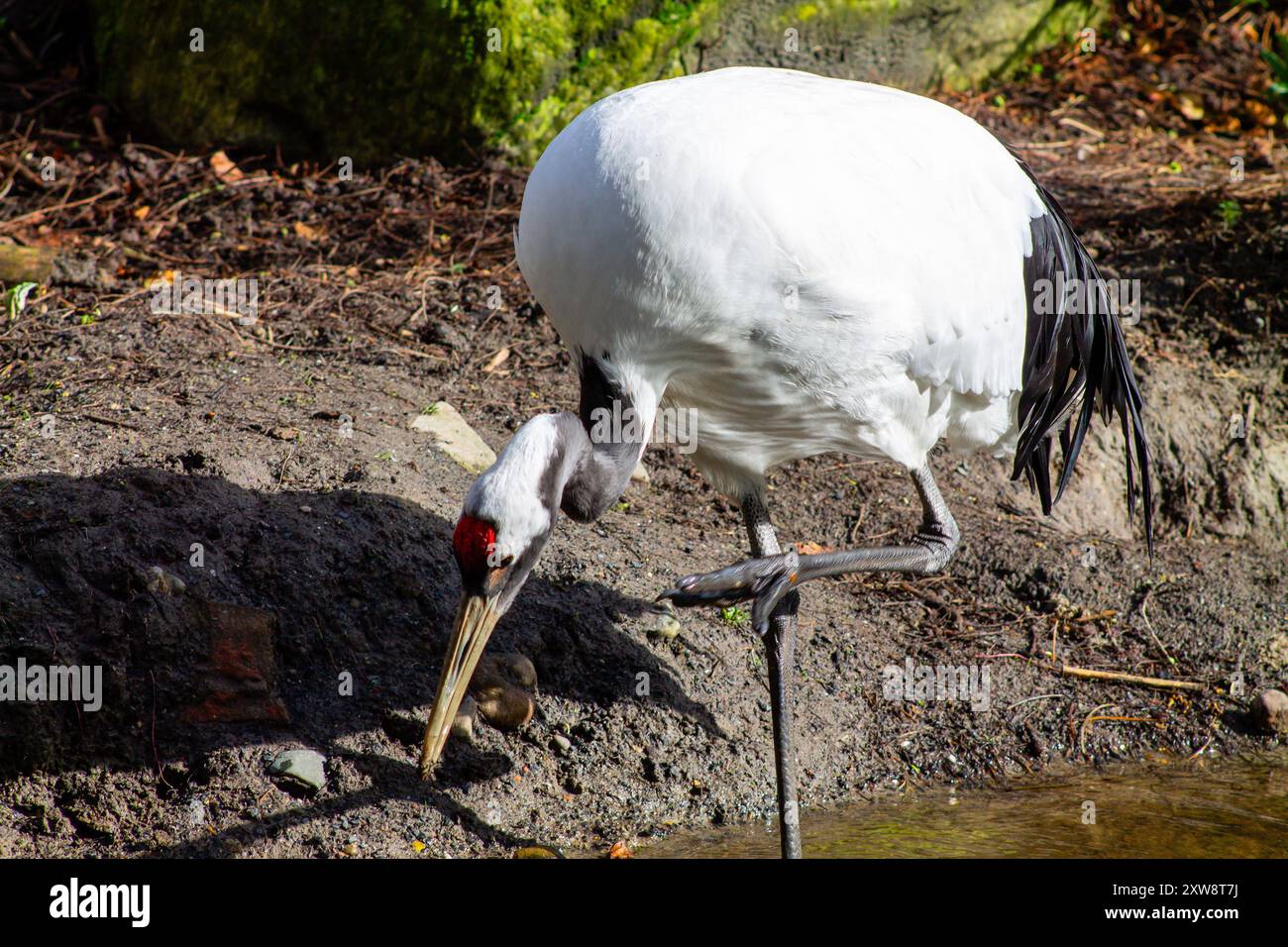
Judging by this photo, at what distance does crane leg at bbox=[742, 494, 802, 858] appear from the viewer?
3488 millimetres

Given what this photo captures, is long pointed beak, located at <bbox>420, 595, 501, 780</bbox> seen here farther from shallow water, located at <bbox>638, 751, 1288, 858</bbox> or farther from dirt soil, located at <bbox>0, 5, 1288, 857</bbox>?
shallow water, located at <bbox>638, 751, 1288, 858</bbox>

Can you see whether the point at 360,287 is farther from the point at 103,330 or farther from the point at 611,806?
the point at 611,806

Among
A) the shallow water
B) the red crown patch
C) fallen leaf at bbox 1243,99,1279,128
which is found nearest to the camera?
the red crown patch

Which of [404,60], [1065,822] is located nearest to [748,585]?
[1065,822]

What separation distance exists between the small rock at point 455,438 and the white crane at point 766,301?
873 mm

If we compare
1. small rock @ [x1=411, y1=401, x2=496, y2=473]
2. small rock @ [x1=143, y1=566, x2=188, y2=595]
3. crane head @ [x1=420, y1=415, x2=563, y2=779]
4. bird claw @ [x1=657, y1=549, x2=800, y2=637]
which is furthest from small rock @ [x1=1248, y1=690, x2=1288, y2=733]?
small rock @ [x1=143, y1=566, x2=188, y2=595]

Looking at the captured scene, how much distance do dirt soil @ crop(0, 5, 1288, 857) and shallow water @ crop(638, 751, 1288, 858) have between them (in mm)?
101

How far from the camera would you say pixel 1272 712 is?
404 cm

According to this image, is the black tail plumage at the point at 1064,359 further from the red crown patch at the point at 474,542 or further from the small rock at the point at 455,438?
the red crown patch at the point at 474,542

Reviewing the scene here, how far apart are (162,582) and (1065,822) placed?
261 centimetres

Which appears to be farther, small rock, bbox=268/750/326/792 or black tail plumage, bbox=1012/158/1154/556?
black tail plumage, bbox=1012/158/1154/556

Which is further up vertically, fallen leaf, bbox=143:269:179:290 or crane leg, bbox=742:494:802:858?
fallen leaf, bbox=143:269:179:290

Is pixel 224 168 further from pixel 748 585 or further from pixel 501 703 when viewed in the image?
pixel 748 585
